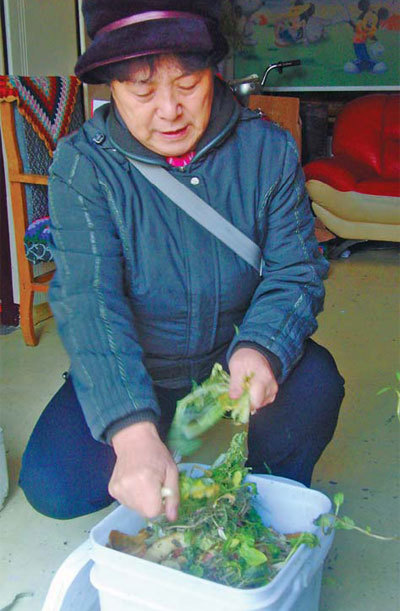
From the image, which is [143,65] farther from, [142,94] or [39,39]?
[39,39]

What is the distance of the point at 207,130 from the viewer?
1.22 metres

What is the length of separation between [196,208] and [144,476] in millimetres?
484

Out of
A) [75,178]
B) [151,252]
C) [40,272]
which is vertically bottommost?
[40,272]

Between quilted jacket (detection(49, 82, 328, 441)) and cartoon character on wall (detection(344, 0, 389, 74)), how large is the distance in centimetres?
431

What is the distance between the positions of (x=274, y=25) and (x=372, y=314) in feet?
10.3

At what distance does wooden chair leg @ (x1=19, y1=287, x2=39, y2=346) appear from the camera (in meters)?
2.75

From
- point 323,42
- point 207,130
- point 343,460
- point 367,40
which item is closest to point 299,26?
point 323,42

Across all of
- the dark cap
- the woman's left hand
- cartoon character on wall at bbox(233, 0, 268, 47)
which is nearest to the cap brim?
the dark cap

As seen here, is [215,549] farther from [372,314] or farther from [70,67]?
[70,67]

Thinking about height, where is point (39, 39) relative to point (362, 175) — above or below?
above

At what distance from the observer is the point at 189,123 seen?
1.15 m

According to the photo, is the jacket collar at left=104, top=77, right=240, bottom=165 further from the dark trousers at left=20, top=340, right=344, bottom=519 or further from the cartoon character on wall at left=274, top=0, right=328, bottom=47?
the cartoon character on wall at left=274, top=0, right=328, bottom=47

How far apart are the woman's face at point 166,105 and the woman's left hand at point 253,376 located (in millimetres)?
352

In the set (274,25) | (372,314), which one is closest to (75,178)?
(372,314)
